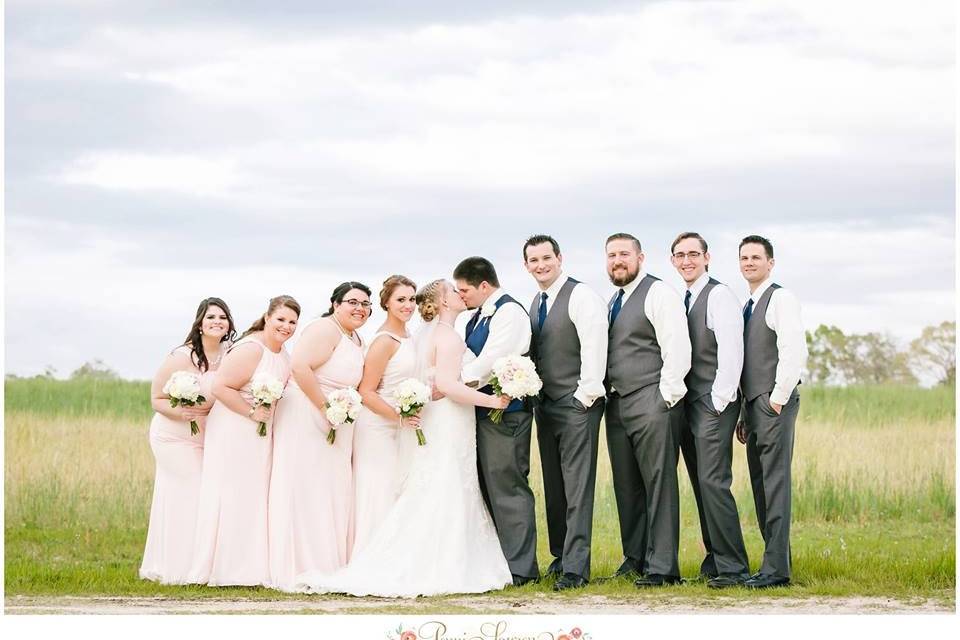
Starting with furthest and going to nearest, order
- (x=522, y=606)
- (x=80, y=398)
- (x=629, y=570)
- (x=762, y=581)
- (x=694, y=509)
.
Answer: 1. (x=80, y=398)
2. (x=694, y=509)
3. (x=629, y=570)
4. (x=762, y=581)
5. (x=522, y=606)

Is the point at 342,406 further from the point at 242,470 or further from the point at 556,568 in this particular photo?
the point at 556,568

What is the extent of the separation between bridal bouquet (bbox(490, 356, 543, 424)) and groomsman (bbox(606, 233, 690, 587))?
686mm

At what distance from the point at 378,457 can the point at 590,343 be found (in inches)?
73.5

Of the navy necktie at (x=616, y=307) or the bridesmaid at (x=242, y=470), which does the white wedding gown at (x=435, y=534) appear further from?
the navy necktie at (x=616, y=307)

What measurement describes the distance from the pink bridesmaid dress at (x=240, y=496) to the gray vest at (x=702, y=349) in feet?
10.2

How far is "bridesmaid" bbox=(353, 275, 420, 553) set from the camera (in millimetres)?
8891

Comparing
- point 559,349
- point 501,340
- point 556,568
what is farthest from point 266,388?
point 556,568

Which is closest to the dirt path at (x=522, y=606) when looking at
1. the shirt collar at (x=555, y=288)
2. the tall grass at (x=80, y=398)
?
the shirt collar at (x=555, y=288)

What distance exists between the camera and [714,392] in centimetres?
858

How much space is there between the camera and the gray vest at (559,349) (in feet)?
28.9
